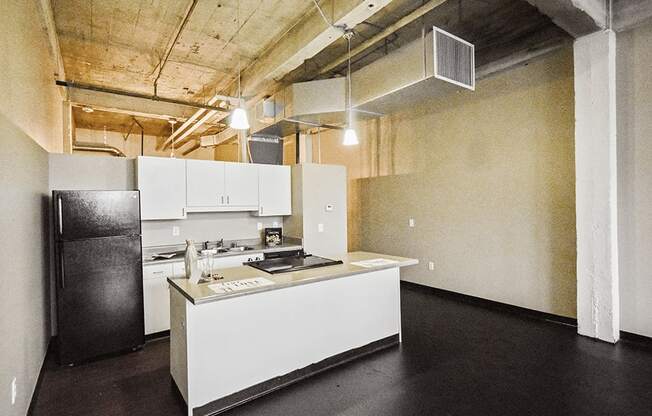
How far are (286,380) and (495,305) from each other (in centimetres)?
308

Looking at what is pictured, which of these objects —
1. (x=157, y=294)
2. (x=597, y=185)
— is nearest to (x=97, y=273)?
(x=157, y=294)

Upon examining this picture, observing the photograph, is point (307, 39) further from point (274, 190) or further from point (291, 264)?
point (291, 264)

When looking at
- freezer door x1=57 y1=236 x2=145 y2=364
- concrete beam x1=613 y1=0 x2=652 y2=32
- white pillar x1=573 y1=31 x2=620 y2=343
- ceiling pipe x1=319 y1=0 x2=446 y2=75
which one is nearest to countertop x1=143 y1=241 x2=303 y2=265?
freezer door x1=57 y1=236 x2=145 y2=364

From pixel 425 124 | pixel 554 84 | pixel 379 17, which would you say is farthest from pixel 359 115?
pixel 554 84

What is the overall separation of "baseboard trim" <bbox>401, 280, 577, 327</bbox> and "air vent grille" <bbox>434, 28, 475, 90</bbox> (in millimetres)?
2754

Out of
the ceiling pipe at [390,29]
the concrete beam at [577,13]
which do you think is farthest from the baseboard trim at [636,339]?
the ceiling pipe at [390,29]

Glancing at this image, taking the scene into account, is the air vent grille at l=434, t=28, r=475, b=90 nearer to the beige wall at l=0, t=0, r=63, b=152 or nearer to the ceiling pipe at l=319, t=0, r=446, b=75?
the ceiling pipe at l=319, t=0, r=446, b=75

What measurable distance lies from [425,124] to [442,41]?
85.1 inches

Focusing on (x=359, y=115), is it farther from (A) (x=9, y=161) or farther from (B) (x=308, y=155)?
(A) (x=9, y=161)

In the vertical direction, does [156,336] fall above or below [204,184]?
below

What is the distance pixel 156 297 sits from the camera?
367 cm

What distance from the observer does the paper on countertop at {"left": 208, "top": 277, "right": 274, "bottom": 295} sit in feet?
7.68

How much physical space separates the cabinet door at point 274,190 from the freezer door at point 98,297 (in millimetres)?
1862

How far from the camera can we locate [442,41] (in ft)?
10.3
